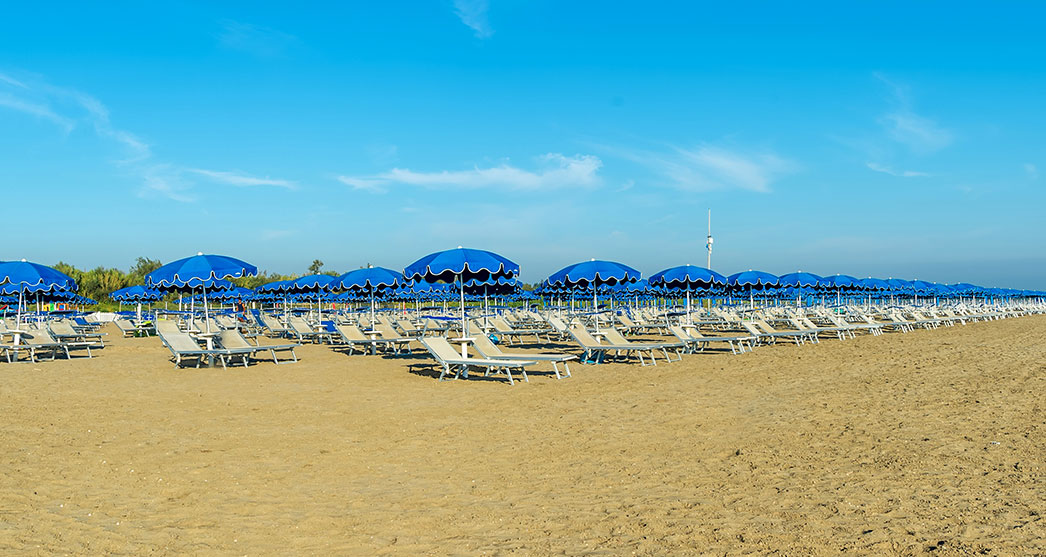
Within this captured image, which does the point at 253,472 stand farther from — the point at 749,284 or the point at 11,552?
the point at 749,284

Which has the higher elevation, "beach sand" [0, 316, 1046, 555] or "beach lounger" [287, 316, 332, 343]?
"beach lounger" [287, 316, 332, 343]

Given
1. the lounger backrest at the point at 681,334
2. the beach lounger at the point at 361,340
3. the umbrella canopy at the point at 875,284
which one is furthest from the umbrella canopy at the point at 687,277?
the umbrella canopy at the point at 875,284

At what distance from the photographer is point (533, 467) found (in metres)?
4.77

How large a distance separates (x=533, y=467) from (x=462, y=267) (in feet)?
19.9

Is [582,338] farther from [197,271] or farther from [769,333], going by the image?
[197,271]

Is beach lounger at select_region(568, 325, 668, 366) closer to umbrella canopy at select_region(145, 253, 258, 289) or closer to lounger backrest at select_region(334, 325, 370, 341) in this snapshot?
lounger backrest at select_region(334, 325, 370, 341)

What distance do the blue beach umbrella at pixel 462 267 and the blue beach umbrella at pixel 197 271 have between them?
2.68 metres

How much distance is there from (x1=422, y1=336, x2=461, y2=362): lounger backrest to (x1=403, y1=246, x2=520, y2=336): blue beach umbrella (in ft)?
2.05

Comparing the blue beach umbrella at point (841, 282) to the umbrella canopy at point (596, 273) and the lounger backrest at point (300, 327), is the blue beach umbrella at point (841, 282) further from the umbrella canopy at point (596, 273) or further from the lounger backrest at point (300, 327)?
the lounger backrest at point (300, 327)

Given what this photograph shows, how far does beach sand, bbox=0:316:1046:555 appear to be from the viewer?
132 inches

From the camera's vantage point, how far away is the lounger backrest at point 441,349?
375 inches

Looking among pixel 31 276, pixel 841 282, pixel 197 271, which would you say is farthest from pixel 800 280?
pixel 31 276

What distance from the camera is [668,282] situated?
1560 cm

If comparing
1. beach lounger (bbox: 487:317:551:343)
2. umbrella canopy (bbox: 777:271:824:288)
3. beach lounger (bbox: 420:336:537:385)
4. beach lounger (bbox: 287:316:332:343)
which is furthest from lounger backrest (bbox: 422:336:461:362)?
umbrella canopy (bbox: 777:271:824:288)
